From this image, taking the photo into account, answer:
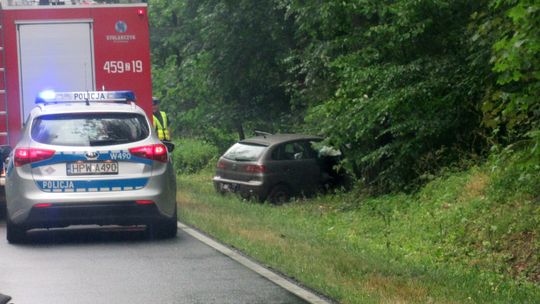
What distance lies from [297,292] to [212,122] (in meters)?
19.4

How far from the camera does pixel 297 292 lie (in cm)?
948

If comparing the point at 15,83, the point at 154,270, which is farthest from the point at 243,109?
the point at 154,270

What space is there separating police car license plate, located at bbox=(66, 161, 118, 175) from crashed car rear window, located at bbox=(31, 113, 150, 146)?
0.77 ft

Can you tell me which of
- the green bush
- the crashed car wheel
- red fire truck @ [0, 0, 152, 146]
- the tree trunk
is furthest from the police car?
the green bush

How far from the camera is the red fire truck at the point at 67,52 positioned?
55.0 ft

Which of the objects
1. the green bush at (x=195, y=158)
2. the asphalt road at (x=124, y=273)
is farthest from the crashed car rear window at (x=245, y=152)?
the green bush at (x=195, y=158)

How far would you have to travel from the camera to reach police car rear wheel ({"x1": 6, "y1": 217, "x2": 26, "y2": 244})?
12867 millimetres

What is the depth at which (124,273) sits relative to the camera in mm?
10703

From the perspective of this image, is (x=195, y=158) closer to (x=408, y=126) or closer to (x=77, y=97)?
(x=408, y=126)

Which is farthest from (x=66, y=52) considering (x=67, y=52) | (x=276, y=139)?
(x=276, y=139)

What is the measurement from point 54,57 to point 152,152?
4.84 m

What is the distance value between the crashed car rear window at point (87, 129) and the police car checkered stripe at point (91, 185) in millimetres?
454

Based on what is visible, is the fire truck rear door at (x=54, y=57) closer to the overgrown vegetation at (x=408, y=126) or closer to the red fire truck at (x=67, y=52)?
the red fire truck at (x=67, y=52)

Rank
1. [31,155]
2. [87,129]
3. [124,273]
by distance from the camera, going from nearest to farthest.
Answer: [124,273]
[31,155]
[87,129]
